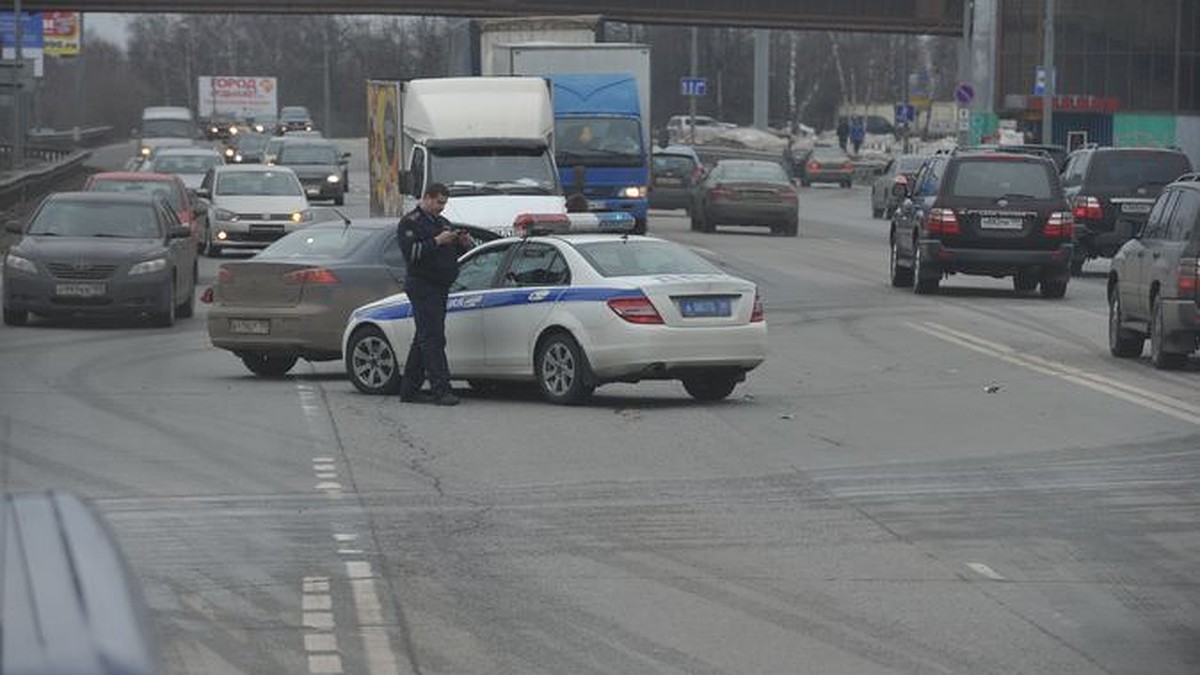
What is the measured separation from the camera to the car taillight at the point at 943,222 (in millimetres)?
29781

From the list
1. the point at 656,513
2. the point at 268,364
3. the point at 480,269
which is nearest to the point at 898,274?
the point at 268,364

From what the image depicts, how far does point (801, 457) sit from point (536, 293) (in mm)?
3665

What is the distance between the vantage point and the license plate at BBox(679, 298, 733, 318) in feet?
57.7

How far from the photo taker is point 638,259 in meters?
18.1

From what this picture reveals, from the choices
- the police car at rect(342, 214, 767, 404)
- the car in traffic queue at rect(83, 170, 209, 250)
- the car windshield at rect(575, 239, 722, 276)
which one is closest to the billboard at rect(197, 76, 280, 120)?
the car in traffic queue at rect(83, 170, 209, 250)

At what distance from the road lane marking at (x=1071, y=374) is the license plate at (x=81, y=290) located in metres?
8.63

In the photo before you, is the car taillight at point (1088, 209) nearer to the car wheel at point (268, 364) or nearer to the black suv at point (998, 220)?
the black suv at point (998, 220)

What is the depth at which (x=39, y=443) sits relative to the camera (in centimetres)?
1517

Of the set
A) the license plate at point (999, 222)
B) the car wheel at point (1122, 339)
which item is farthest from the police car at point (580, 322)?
the license plate at point (999, 222)

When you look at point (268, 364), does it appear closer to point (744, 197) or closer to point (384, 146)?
point (384, 146)

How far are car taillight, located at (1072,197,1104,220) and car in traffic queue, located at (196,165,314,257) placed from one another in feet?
40.9

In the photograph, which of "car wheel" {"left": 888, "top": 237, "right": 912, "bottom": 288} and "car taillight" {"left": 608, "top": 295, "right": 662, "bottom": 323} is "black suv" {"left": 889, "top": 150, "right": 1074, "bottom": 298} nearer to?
"car wheel" {"left": 888, "top": 237, "right": 912, "bottom": 288}

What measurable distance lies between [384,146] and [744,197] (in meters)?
10.9

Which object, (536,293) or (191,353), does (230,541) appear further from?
(191,353)
